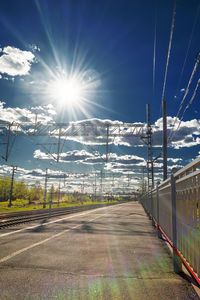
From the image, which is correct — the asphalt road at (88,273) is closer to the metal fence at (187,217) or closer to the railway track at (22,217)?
the metal fence at (187,217)

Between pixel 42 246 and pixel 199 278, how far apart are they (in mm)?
4592

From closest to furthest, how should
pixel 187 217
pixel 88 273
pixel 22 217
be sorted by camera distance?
pixel 187 217, pixel 88 273, pixel 22 217

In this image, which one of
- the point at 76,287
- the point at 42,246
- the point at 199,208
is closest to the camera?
the point at 199,208

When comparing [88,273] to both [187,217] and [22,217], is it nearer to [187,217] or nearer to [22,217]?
[187,217]

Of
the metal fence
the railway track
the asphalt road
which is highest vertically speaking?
the metal fence

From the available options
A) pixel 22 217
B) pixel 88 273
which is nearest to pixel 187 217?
pixel 88 273

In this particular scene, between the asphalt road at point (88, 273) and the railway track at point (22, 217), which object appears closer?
the asphalt road at point (88, 273)

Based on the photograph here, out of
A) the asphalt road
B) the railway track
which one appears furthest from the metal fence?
the railway track

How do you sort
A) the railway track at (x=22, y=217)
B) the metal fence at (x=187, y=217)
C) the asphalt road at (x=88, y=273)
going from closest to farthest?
1. the metal fence at (x=187, y=217)
2. the asphalt road at (x=88, y=273)
3. the railway track at (x=22, y=217)

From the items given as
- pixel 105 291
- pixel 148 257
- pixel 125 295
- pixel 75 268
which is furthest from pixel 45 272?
pixel 148 257

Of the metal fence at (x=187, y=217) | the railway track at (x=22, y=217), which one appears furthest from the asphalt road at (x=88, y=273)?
the railway track at (x=22, y=217)

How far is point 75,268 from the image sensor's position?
443cm

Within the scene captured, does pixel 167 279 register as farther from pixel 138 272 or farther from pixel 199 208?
pixel 199 208

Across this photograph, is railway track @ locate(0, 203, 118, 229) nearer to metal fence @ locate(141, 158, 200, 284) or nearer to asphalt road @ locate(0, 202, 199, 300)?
asphalt road @ locate(0, 202, 199, 300)
